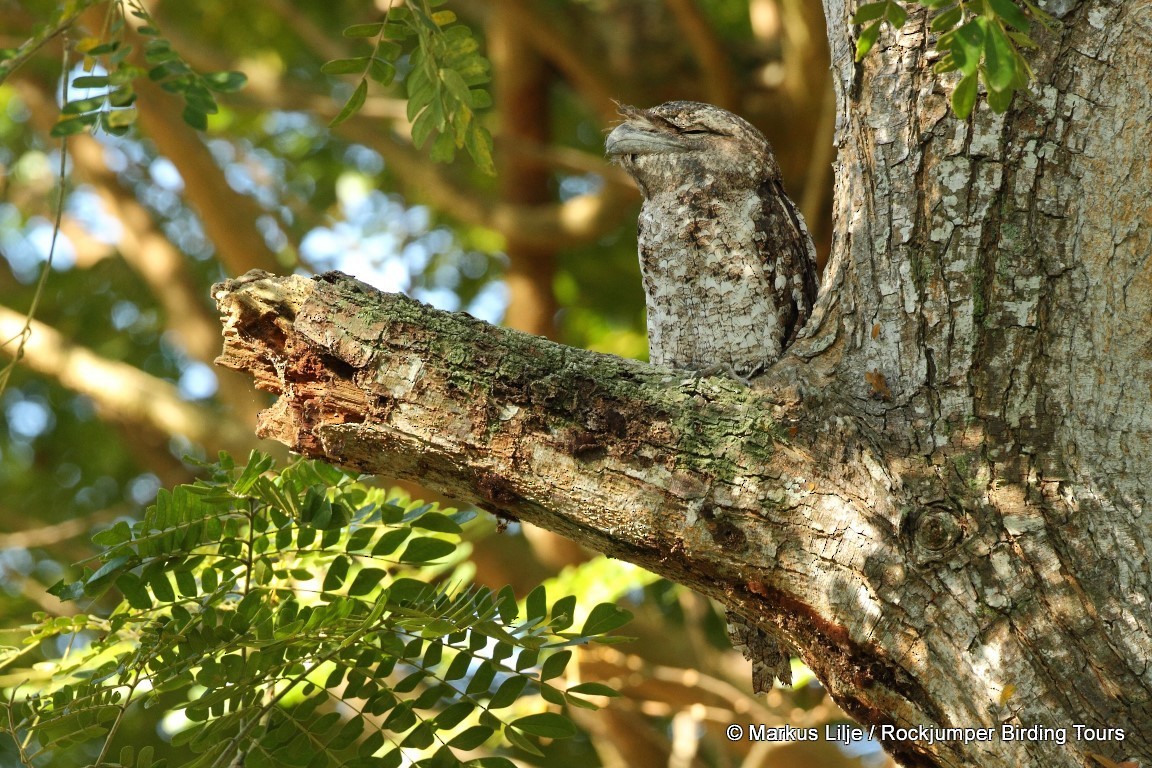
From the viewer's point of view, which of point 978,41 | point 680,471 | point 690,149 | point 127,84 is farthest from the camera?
point 690,149

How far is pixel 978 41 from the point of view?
1709mm

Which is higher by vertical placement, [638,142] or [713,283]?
[638,142]

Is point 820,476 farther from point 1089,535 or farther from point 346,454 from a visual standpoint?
point 346,454

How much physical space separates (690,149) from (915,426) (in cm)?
161

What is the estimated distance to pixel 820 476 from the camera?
6.29 feet

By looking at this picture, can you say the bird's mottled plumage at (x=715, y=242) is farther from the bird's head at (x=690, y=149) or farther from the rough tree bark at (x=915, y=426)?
the rough tree bark at (x=915, y=426)

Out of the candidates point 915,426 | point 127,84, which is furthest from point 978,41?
point 127,84

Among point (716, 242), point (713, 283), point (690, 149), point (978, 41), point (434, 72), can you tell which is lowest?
point (978, 41)

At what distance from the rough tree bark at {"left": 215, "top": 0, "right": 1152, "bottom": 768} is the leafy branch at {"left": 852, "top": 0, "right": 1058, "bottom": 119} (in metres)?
0.19

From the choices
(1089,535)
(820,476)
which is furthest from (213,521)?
(1089,535)

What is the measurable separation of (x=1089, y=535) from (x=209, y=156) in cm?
510

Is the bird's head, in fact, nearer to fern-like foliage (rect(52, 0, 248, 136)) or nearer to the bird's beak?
the bird's beak

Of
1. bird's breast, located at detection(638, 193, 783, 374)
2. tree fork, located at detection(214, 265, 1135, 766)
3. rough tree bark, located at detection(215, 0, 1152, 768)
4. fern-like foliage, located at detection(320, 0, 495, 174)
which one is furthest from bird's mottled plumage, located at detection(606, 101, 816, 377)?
tree fork, located at detection(214, 265, 1135, 766)

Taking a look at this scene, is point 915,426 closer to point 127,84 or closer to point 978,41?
point 978,41
